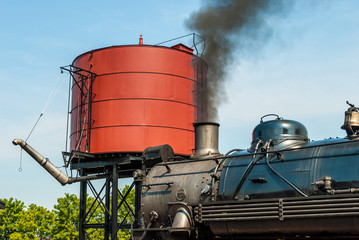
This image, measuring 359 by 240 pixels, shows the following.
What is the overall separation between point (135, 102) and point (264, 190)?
9.31m

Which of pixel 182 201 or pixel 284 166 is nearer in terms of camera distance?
pixel 284 166

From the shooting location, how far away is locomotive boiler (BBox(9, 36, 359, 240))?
773cm

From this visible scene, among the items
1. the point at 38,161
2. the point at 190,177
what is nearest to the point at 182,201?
the point at 190,177

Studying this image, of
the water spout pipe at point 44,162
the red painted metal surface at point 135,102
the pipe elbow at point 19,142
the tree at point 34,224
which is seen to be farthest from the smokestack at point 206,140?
the tree at point 34,224

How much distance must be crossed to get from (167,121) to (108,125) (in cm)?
235

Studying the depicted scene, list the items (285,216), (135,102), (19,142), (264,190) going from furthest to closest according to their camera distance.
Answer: (135,102)
(19,142)
(264,190)
(285,216)

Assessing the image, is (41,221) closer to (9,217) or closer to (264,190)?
(9,217)

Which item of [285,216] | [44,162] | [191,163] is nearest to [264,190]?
[285,216]

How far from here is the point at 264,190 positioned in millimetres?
8625

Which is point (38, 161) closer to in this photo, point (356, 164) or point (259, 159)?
point (259, 159)

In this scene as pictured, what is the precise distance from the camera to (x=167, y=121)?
17.3m

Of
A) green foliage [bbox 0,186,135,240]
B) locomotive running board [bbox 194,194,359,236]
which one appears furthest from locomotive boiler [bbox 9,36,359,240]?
green foliage [bbox 0,186,135,240]

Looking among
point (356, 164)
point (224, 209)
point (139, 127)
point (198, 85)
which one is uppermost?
point (198, 85)

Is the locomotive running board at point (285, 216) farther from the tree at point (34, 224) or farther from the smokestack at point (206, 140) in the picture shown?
the tree at point (34, 224)
